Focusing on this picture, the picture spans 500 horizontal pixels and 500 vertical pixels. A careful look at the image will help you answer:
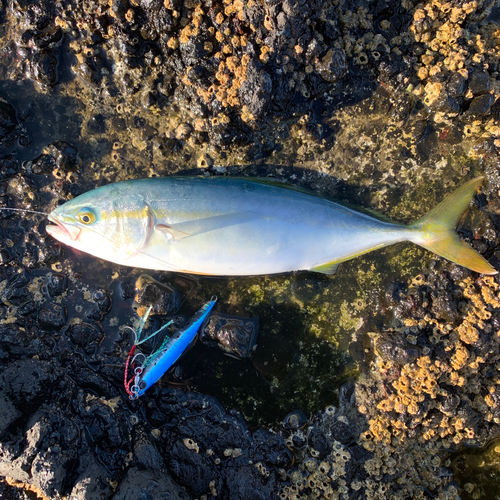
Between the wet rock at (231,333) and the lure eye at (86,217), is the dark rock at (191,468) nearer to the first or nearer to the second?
the wet rock at (231,333)

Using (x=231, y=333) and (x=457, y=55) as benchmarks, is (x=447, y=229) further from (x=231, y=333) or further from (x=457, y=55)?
(x=231, y=333)

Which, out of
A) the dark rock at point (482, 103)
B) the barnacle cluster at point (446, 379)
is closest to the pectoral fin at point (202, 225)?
the barnacle cluster at point (446, 379)

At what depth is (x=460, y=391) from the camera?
239cm

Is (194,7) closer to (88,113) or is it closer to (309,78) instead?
(309,78)

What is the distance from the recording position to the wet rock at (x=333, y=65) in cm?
227

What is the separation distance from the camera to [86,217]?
7.06 feet

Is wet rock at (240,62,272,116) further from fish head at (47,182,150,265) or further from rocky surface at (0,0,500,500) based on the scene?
fish head at (47,182,150,265)

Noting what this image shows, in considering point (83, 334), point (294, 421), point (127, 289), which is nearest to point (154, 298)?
point (127, 289)

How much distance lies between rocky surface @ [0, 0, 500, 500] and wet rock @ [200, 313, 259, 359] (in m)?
0.02

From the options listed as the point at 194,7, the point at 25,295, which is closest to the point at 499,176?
the point at 194,7

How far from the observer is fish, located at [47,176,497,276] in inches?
84.7

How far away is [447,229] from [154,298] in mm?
2095

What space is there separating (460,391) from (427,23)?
2548 millimetres

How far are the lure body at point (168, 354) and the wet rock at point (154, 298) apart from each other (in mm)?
182
